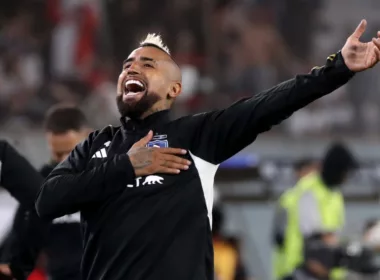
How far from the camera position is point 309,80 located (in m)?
4.00

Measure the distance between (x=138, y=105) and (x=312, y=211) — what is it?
519 cm

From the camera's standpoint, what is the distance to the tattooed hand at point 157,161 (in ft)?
13.7

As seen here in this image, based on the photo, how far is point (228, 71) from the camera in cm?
1208

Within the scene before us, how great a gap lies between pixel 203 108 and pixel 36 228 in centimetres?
624

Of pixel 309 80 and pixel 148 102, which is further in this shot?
pixel 148 102

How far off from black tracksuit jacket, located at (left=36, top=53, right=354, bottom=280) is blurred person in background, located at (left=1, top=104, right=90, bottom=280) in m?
1.56

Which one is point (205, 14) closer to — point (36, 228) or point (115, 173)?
point (36, 228)

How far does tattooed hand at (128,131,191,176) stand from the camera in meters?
4.17

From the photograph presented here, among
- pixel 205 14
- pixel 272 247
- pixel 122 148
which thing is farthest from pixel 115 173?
pixel 205 14

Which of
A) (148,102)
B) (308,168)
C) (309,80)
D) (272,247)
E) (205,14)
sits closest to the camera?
(309,80)

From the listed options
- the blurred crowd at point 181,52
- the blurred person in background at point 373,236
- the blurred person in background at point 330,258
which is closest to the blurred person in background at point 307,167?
the blurred person in background at point 373,236

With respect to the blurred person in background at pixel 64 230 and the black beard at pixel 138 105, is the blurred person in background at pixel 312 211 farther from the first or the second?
the black beard at pixel 138 105

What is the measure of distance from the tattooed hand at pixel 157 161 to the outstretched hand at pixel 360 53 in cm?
73

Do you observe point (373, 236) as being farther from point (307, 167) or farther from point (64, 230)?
point (64, 230)
